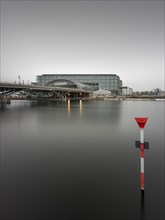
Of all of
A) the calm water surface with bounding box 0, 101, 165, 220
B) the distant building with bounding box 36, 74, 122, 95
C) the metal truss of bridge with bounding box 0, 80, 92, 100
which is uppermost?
the distant building with bounding box 36, 74, 122, 95

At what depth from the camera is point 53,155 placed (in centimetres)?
740

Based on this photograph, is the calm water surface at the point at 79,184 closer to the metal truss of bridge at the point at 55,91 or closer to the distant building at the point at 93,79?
the metal truss of bridge at the point at 55,91

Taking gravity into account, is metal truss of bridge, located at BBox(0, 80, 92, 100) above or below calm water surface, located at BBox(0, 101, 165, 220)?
above

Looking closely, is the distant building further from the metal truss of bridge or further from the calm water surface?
the calm water surface

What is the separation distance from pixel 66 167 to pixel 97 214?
2561 millimetres

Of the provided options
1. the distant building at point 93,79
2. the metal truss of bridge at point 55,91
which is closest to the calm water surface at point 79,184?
the metal truss of bridge at point 55,91

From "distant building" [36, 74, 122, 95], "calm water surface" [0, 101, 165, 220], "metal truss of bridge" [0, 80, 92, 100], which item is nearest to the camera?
"calm water surface" [0, 101, 165, 220]

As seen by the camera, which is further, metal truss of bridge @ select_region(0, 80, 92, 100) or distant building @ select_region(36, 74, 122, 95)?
distant building @ select_region(36, 74, 122, 95)

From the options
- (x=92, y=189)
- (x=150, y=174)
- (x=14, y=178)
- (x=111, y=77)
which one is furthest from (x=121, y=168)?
(x=111, y=77)

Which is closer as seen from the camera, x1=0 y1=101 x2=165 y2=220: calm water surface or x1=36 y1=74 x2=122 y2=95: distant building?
x1=0 y1=101 x2=165 y2=220: calm water surface

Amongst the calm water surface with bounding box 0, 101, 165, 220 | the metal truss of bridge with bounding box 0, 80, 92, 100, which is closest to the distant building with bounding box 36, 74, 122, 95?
the metal truss of bridge with bounding box 0, 80, 92, 100

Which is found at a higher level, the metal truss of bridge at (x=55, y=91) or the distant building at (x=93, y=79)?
the distant building at (x=93, y=79)

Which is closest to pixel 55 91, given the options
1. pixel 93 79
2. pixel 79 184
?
pixel 79 184

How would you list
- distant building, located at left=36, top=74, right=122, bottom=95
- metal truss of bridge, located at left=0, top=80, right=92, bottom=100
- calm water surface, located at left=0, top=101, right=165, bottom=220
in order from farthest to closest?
distant building, located at left=36, top=74, right=122, bottom=95 → metal truss of bridge, located at left=0, top=80, right=92, bottom=100 → calm water surface, located at left=0, top=101, right=165, bottom=220
